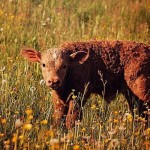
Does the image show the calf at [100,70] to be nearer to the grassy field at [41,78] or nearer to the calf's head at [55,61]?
the calf's head at [55,61]

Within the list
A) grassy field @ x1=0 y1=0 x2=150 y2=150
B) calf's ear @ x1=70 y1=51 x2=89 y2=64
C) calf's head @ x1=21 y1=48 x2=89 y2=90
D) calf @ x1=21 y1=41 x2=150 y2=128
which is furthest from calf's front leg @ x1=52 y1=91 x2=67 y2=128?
calf's ear @ x1=70 y1=51 x2=89 y2=64

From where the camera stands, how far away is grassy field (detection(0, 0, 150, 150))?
435 cm

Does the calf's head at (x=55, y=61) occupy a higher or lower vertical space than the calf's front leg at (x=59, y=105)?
higher

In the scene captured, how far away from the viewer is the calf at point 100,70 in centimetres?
600

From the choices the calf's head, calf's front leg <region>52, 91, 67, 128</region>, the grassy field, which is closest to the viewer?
the grassy field

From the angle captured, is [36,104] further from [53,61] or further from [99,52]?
[99,52]

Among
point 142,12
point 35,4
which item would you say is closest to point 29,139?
point 142,12

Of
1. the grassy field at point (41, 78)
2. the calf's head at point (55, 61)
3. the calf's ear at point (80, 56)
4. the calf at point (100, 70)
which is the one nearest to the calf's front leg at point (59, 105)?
the calf at point (100, 70)

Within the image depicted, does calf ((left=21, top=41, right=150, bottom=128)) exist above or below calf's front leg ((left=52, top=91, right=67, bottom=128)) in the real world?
above

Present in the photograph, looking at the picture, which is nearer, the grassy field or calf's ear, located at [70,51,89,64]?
the grassy field

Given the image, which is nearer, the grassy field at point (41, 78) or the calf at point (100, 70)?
the grassy field at point (41, 78)

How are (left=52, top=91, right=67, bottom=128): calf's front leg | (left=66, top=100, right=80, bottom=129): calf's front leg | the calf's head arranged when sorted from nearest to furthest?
the calf's head → (left=66, top=100, right=80, bottom=129): calf's front leg → (left=52, top=91, right=67, bottom=128): calf's front leg

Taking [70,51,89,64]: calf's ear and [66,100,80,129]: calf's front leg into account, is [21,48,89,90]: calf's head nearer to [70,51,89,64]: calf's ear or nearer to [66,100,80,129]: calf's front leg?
[70,51,89,64]: calf's ear

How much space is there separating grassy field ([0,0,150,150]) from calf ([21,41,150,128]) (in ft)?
0.68
